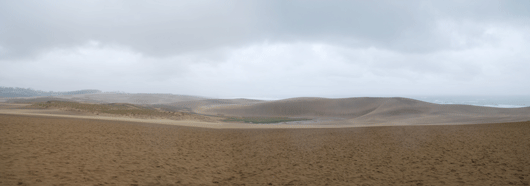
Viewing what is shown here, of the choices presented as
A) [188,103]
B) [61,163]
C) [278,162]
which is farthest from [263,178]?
[188,103]

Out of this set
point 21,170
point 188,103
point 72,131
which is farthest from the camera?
point 188,103

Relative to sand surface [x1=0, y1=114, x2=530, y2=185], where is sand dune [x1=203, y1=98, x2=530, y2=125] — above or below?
above

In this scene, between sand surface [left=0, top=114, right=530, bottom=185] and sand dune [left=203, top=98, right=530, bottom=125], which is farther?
sand dune [left=203, top=98, right=530, bottom=125]

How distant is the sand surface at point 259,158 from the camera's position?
653 centimetres

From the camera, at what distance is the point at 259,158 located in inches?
364

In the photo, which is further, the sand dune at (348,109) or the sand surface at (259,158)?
the sand dune at (348,109)

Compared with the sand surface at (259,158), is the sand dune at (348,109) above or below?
above

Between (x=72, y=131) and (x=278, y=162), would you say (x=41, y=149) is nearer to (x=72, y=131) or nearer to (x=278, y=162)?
(x=72, y=131)

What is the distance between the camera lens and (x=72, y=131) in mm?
11695

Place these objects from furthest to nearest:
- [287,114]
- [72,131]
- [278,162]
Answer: [287,114] < [72,131] < [278,162]

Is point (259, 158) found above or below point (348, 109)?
below

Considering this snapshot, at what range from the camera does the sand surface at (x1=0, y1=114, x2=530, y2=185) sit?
6527 mm

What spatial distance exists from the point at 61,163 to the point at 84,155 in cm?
111

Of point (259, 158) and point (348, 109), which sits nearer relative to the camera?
point (259, 158)
